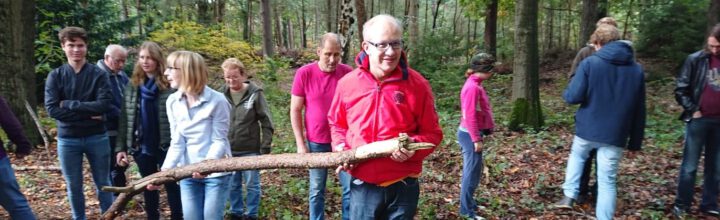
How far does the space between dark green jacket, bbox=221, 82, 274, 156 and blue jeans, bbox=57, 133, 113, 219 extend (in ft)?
4.16

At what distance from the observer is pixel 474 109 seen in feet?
14.1

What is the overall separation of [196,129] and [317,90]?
1.16 metres

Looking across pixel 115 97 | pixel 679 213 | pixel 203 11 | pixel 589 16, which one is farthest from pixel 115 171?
pixel 203 11

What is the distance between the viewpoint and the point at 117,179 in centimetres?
481

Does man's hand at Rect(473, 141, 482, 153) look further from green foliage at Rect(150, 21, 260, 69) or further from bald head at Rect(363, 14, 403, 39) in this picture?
green foliage at Rect(150, 21, 260, 69)

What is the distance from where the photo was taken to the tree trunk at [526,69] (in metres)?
7.81

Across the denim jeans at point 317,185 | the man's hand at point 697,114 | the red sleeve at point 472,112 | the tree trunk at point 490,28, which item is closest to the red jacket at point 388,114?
the denim jeans at point 317,185

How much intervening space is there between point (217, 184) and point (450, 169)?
4.15 meters

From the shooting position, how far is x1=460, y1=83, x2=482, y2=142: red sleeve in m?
4.28

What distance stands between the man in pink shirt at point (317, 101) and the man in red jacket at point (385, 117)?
3.96ft

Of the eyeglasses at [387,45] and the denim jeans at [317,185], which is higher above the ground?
the eyeglasses at [387,45]

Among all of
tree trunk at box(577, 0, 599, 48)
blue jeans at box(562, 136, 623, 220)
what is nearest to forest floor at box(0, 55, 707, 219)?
blue jeans at box(562, 136, 623, 220)

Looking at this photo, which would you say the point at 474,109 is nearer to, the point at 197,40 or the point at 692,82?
the point at 692,82

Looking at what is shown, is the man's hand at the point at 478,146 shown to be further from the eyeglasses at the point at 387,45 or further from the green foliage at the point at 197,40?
the green foliage at the point at 197,40
